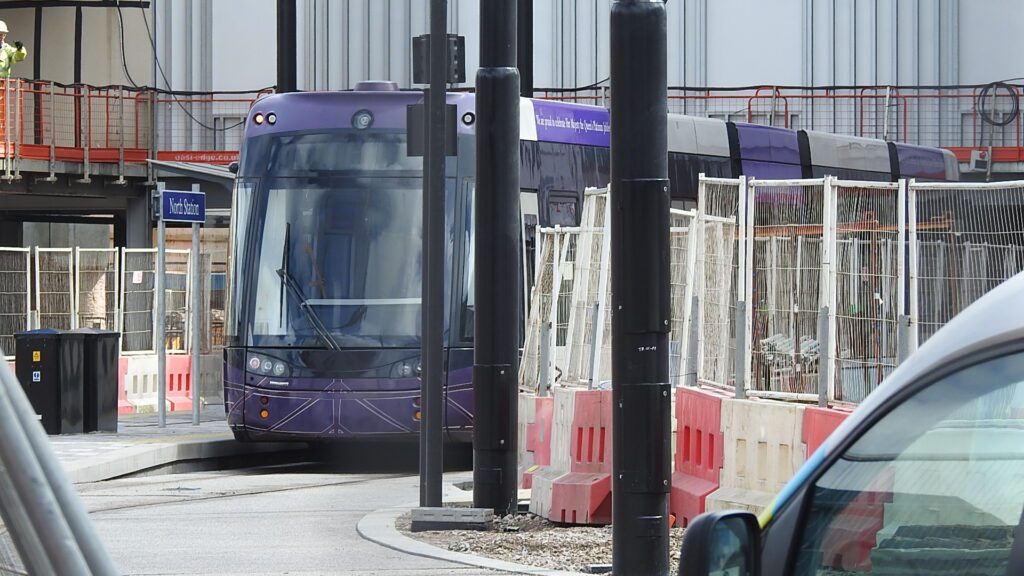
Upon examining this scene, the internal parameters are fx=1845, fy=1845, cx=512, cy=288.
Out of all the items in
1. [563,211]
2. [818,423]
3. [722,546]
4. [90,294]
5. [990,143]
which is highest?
[990,143]

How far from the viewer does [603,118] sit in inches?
743

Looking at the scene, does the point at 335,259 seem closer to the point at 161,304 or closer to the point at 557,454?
the point at 161,304

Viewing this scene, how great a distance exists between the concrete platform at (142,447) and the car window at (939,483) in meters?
12.8

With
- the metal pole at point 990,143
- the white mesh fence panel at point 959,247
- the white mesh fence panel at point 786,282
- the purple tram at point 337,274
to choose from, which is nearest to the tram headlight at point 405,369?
the purple tram at point 337,274

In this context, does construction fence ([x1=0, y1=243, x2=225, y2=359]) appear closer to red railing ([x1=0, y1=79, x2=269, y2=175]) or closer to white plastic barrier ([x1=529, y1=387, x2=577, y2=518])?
red railing ([x1=0, y1=79, x2=269, y2=175])

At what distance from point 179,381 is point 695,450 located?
47.3 feet

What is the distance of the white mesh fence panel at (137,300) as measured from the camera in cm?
2467

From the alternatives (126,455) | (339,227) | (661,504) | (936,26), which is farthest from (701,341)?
(936,26)

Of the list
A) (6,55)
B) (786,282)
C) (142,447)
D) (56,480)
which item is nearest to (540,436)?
(786,282)

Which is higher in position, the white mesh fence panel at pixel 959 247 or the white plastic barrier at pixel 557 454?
the white mesh fence panel at pixel 959 247

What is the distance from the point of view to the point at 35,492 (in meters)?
2.57

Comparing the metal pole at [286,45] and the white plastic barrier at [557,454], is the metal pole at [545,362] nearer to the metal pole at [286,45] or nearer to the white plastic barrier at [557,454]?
the white plastic barrier at [557,454]

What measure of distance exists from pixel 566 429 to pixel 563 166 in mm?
6310

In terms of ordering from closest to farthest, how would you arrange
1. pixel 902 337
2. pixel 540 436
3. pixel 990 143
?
pixel 902 337, pixel 540 436, pixel 990 143
